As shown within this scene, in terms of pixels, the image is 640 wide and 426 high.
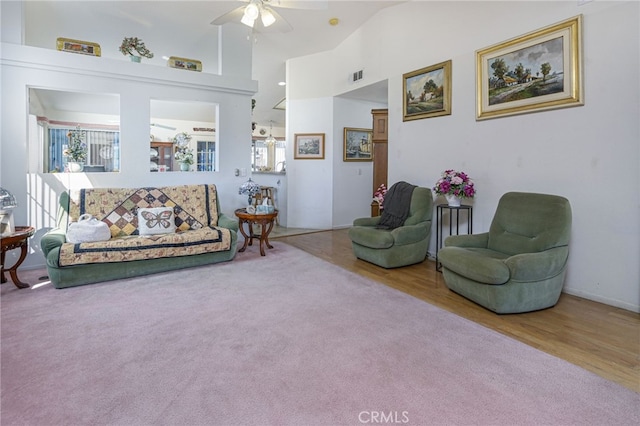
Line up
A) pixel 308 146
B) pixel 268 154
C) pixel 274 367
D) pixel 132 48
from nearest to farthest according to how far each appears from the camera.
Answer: pixel 274 367, pixel 132 48, pixel 308 146, pixel 268 154

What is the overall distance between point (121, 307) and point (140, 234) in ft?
4.05

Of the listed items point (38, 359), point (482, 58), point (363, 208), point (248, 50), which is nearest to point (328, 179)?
point (363, 208)

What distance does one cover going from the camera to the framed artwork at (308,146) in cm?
662

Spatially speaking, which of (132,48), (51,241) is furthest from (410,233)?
(132,48)

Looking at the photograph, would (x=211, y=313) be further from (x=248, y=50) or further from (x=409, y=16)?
(x=409, y=16)

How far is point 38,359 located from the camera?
6.52 feet

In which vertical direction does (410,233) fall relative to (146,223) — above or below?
below

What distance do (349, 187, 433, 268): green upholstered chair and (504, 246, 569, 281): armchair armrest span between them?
4.63ft

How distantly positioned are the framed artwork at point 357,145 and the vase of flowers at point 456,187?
9.98ft

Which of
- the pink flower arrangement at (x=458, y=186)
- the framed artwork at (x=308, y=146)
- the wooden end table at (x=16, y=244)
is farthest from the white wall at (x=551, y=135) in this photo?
the wooden end table at (x=16, y=244)

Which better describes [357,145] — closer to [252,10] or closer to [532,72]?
[532,72]

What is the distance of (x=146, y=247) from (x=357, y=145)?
14.9 ft

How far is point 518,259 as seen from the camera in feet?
8.37

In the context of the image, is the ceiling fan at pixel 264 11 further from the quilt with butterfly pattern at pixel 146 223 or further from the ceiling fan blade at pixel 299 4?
the quilt with butterfly pattern at pixel 146 223
